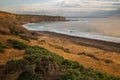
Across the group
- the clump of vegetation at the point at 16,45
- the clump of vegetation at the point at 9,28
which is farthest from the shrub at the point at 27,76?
the clump of vegetation at the point at 9,28

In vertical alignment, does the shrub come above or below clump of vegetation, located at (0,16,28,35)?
above

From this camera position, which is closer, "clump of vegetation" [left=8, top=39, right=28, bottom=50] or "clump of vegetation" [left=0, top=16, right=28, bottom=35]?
"clump of vegetation" [left=8, top=39, right=28, bottom=50]

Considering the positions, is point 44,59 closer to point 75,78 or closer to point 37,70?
point 37,70

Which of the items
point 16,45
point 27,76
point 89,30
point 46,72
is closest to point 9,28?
point 16,45

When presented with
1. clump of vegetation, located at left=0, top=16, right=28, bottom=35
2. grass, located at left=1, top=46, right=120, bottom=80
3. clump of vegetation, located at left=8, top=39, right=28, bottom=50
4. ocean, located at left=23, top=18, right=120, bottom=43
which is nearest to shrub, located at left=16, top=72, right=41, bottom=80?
grass, located at left=1, top=46, right=120, bottom=80

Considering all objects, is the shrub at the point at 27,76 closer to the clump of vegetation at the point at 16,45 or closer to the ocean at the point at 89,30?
the clump of vegetation at the point at 16,45

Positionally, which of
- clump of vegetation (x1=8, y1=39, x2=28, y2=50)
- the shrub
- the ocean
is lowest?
the ocean

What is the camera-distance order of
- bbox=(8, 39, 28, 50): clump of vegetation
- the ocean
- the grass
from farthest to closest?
the ocean
bbox=(8, 39, 28, 50): clump of vegetation
the grass

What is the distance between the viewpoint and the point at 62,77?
915cm

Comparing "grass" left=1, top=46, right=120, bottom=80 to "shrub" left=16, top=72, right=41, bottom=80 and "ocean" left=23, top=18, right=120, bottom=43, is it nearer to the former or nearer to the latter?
"shrub" left=16, top=72, right=41, bottom=80

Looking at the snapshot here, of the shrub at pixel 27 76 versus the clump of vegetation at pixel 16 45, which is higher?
the shrub at pixel 27 76

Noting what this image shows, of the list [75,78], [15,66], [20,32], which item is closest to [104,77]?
[75,78]

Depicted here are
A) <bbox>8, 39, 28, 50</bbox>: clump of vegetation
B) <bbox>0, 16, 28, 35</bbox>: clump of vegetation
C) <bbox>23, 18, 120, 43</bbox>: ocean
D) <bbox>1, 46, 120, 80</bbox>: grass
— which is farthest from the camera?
<bbox>23, 18, 120, 43</bbox>: ocean

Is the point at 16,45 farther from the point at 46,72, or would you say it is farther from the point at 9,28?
the point at 46,72
